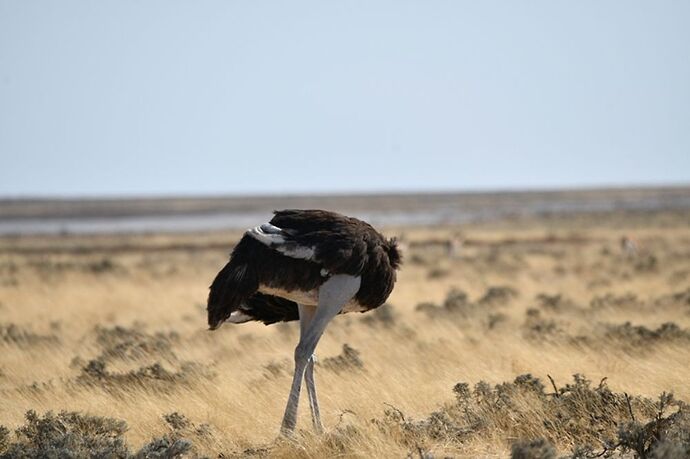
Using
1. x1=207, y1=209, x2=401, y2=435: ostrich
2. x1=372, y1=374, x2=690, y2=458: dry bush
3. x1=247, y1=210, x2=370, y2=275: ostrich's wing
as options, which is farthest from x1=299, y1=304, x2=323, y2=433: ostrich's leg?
x1=247, y1=210, x2=370, y2=275: ostrich's wing

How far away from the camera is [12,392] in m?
11.0

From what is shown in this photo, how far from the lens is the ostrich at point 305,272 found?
8031mm

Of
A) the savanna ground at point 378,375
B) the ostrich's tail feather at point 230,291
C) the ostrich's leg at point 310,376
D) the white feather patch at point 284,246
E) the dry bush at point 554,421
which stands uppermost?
the white feather patch at point 284,246

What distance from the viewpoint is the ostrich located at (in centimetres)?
803

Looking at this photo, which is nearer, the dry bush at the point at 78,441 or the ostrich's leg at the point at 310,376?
the dry bush at the point at 78,441

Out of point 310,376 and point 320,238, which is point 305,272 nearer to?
point 320,238

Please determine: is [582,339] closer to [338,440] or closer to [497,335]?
[497,335]

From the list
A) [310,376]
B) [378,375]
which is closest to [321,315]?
[310,376]

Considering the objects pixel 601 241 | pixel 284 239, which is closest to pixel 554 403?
pixel 284 239

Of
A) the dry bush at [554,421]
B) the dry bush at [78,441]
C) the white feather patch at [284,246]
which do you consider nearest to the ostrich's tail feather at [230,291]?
the white feather patch at [284,246]

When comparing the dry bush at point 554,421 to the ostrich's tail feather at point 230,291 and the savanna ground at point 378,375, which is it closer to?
the savanna ground at point 378,375

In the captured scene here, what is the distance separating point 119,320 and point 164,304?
2606 millimetres

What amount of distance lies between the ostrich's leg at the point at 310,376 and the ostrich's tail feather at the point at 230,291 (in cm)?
58

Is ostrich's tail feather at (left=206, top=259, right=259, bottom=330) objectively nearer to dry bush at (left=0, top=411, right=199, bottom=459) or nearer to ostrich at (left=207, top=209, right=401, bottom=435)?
ostrich at (left=207, top=209, right=401, bottom=435)
